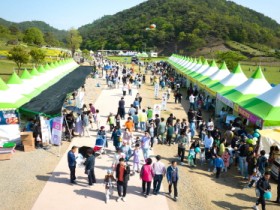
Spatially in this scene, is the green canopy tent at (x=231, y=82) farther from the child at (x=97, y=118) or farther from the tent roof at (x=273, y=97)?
the child at (x=97, y=118)

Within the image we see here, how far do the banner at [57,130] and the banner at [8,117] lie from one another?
2020mm

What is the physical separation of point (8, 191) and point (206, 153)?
23.3ft

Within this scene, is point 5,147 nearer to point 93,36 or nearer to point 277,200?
point 277,200

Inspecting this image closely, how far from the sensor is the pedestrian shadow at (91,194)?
8188mm

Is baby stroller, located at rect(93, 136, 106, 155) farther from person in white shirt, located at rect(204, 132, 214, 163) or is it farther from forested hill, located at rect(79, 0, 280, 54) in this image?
forested hill, located at rect(79, 0, 280, 54)

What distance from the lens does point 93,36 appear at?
6604 inches

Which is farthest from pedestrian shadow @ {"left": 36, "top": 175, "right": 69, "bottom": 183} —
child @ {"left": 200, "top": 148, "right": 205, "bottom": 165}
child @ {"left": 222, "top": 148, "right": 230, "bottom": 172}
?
child @ {"left": 222, "top": 148, "right": 230, "bottom": 172}

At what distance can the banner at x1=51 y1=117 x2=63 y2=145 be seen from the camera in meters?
11.4

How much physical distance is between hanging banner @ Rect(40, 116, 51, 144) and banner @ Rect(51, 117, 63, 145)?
0.91 feet

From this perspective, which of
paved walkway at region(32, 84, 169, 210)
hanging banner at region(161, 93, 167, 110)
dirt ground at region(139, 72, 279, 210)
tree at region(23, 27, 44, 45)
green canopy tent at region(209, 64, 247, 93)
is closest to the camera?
paved walkway at region(32, 84, 169, 210)

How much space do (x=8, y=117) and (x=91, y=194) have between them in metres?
6.33

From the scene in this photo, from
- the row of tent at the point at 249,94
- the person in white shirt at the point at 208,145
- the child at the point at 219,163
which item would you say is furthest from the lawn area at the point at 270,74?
the child at the point at 219,163

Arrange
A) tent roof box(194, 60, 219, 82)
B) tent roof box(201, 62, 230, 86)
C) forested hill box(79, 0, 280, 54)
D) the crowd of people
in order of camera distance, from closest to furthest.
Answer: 1. the crowd of people
2. tent roof box(201, 62, 230, 86)
3. tent roof box(194, 60, 219, 82)
4. forested hill box(79, 0, 280, 54)

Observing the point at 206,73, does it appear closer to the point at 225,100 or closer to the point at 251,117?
the point at 225,100
